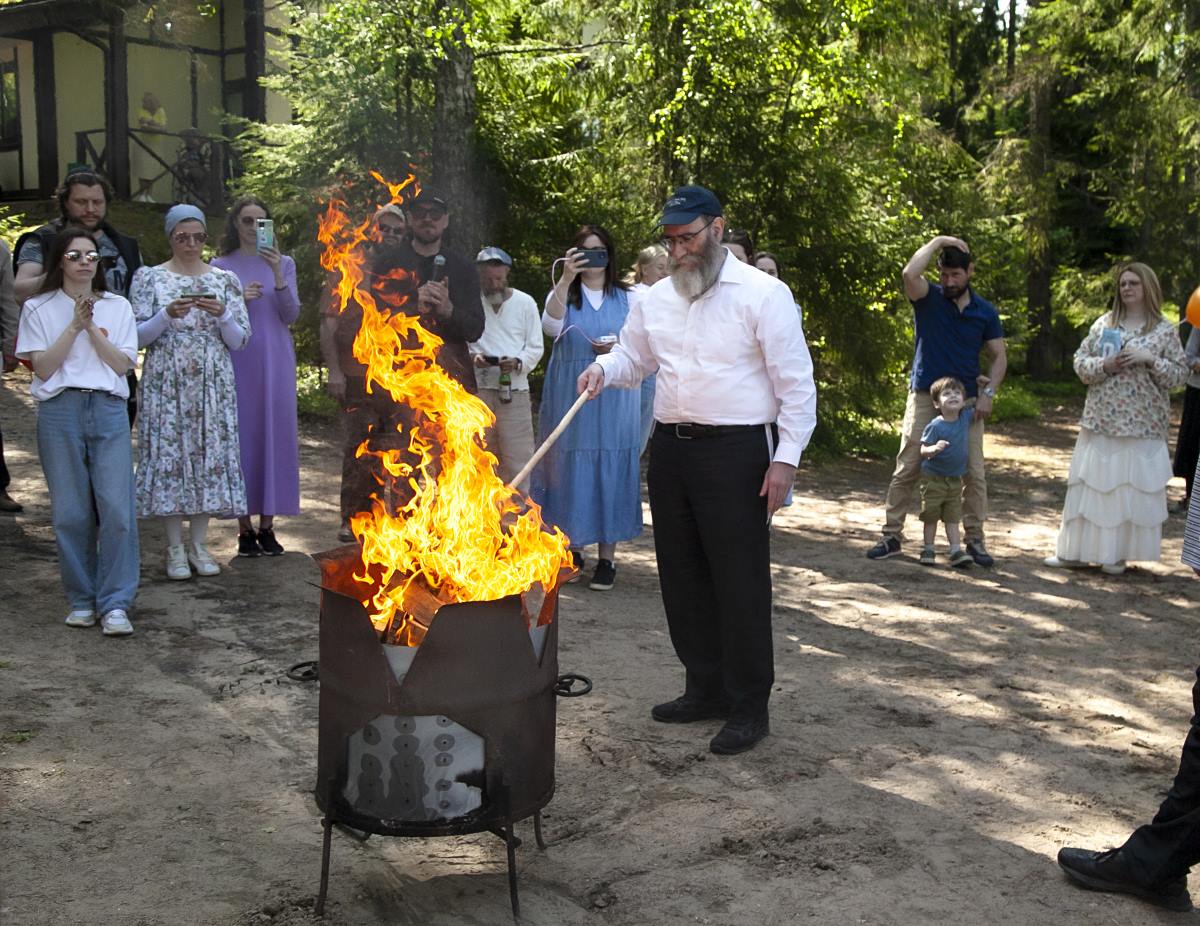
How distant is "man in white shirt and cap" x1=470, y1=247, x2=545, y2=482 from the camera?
26.3 ft

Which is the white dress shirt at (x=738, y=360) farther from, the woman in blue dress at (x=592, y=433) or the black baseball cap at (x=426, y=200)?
the black baseball cap at (x=426, y=200)

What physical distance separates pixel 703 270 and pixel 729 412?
0.59 meters

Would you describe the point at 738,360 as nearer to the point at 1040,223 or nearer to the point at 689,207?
the point at 689,207

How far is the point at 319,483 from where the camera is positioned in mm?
10688

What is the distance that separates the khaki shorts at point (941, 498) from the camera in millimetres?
8500

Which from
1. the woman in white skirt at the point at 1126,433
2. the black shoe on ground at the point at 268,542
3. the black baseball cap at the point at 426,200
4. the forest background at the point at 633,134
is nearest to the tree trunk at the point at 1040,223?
the forest background at the point at 633,134

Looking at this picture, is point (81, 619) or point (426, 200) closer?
point (81, 619)

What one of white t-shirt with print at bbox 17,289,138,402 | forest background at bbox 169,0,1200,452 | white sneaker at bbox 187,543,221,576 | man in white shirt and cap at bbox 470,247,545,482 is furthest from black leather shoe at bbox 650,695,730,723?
forest background at bbox 169,0,1200,452

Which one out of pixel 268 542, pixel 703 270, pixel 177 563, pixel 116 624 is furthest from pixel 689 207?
pixel 268 542

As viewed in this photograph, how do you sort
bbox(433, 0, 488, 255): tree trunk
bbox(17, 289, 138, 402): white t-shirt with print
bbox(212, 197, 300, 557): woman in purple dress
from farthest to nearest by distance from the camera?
bbox(433, 0, 488, 255): tree trunk, bbox(212, 197, 300, 557): woman in purple dress, bbox(17, 289, 138, 402): white t-shirt with print

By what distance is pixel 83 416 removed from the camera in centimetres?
629

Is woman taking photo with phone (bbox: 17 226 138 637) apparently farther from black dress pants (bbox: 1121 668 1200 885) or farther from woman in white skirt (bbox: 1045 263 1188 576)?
woman in white skirt (bbox: 1045 263 1188 576)

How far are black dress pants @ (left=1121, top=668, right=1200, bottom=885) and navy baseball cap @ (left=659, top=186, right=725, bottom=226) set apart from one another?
2539mm

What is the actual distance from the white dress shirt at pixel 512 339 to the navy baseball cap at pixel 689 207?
3.00 meters
